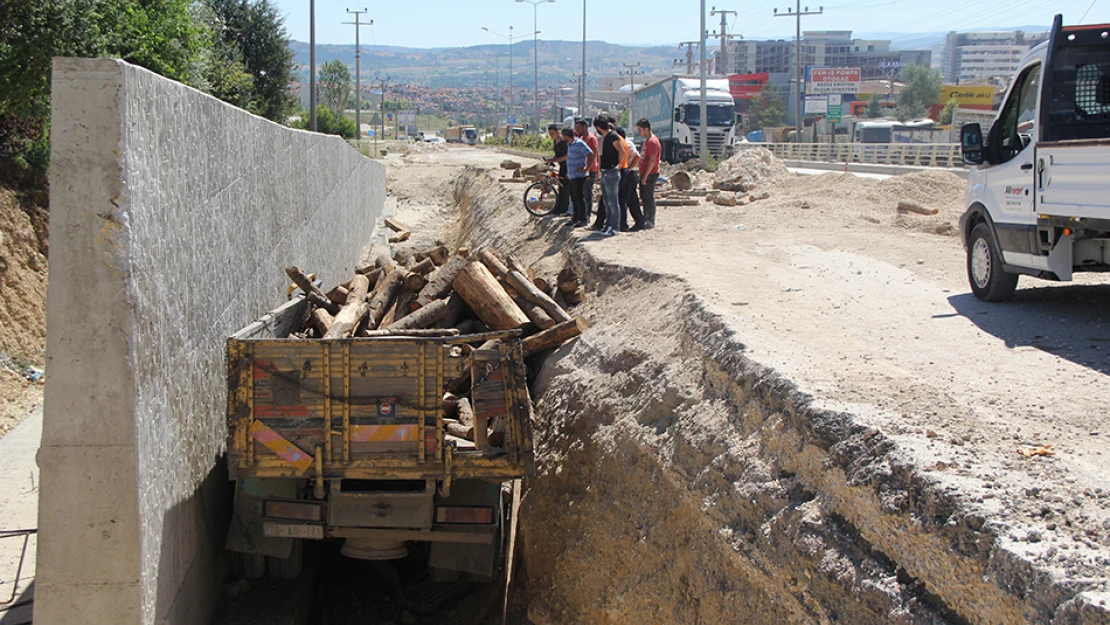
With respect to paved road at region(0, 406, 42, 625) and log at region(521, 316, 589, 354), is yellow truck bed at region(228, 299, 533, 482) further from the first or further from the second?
log at region(521, 316, 589, 354)

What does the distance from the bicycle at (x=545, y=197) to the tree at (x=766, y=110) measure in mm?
88627

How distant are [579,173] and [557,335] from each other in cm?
538

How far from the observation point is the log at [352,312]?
914 cm

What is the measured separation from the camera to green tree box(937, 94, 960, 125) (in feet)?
252

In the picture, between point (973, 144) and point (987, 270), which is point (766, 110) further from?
point (987, 270)

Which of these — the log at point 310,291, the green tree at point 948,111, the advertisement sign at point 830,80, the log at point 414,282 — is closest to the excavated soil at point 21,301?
the log at point 310,291

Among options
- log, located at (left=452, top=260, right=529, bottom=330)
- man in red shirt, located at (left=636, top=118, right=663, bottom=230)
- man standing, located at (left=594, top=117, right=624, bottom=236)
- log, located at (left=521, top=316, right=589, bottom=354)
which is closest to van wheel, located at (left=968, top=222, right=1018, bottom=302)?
log, located at (left=521, top=316, right=589, bottom=354)

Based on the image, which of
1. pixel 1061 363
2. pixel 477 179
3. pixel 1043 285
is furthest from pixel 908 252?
pixel 477 179

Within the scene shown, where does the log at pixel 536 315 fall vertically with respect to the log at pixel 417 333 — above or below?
above

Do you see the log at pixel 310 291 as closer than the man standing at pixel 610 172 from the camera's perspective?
Yes

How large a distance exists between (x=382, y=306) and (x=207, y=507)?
4.25 m

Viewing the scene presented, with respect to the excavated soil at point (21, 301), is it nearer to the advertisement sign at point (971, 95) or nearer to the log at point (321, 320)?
the log at point (321, 320)

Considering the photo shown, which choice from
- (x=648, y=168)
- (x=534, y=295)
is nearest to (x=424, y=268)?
(x=534, y=295)

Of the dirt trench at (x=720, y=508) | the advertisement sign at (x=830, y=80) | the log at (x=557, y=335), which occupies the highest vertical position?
the advertisement sign at (x=830, y=80)
